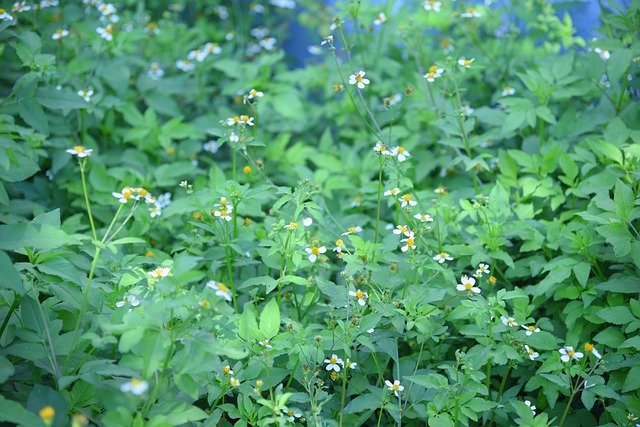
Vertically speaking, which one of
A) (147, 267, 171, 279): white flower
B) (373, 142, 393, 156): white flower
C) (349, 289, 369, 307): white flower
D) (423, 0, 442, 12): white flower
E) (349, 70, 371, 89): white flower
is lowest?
(349, 289, 369, 307): white flower

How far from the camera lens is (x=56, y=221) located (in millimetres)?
2215

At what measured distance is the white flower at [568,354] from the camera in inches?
86.2

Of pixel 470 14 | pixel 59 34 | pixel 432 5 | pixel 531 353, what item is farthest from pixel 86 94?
pixel 531 353

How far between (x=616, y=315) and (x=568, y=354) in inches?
8.5

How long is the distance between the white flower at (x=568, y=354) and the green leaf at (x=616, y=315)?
0.52 feet

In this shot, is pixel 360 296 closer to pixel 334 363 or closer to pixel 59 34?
pixel 334 363

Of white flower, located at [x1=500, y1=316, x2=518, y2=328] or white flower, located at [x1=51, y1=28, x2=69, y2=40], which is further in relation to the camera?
white flower, located at [x1=51, y1=28, x2=69, y2=40]

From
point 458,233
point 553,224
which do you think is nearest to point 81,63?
point 458,233

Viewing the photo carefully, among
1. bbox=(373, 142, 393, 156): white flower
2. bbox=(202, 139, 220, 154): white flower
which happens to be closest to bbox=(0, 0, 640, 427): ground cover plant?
bbox=(373, 142, 393, 156): white flower

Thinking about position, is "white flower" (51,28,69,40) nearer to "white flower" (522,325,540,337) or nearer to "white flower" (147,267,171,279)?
"white flower" (147,267,171,279)

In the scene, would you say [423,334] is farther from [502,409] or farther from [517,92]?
[517,92]

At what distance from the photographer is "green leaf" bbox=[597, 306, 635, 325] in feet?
7.43

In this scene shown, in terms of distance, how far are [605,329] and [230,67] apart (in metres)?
2.17

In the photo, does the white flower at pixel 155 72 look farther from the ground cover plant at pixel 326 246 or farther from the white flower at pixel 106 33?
the white flower at pixel 106 33
